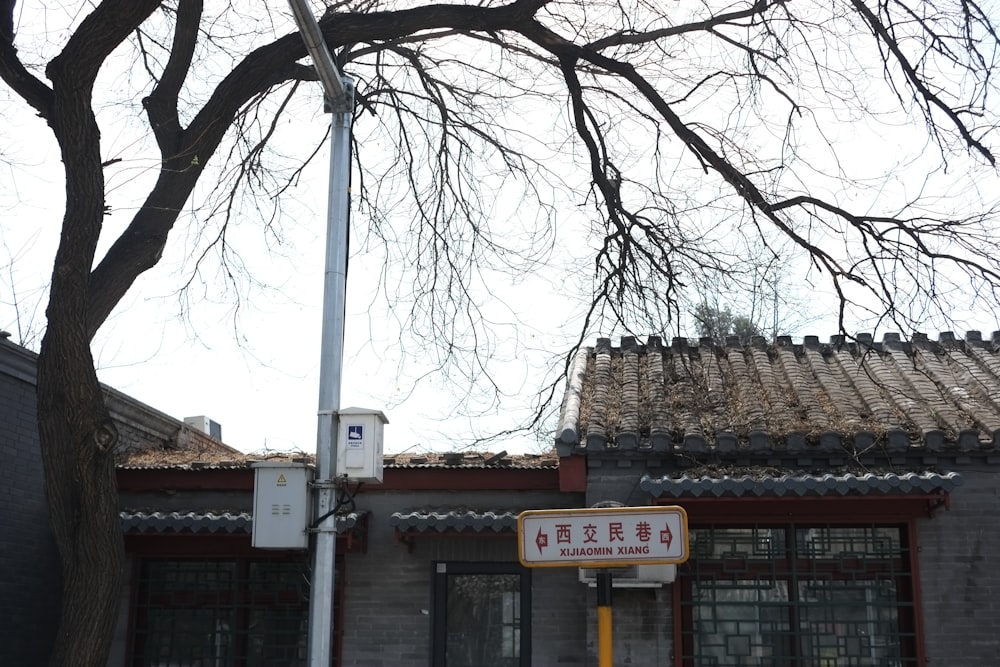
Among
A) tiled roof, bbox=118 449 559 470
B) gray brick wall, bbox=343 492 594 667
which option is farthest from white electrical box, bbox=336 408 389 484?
gray brick wall, bbox=343 492 594 667

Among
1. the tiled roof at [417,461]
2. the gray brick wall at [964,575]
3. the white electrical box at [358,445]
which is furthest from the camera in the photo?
the tiled roof at [417,461]

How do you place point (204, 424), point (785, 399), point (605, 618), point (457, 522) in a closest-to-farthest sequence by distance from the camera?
point (605, 618)
point (457, 522)
point (785, 399)
point (204, 424)

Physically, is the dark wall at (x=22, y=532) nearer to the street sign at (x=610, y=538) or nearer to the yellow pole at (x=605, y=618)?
the street sign at (x=610, y=538)

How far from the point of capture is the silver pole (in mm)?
6098

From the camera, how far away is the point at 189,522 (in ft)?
34.1

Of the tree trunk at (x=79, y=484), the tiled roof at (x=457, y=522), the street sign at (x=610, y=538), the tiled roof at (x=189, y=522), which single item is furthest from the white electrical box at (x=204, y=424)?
the street sign at (x=610, y=538)

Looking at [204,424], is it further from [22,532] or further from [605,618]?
[605,618]

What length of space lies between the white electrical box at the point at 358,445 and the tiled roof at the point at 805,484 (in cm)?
359

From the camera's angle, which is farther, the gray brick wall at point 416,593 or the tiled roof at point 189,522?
the gray brick wall at point 416,593

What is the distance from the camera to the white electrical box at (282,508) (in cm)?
621

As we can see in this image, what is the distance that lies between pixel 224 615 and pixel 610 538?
7.22 m

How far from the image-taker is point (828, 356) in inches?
509

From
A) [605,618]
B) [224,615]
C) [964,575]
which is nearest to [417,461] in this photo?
[224,615]

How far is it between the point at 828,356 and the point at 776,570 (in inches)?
140
